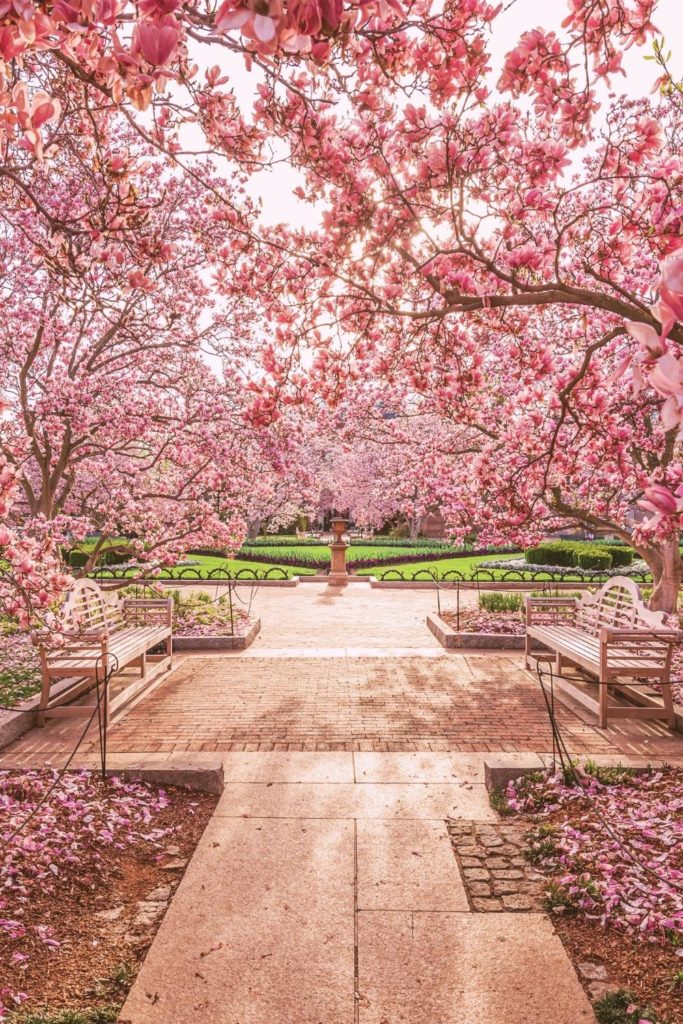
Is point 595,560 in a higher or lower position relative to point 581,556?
lower

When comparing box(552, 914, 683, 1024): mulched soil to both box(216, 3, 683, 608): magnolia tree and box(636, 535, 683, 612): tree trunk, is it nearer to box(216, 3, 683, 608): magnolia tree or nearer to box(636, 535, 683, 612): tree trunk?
box(216, 3, 683, 608): magnolia tree

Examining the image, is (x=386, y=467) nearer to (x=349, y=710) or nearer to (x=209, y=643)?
(x=209, y=643)

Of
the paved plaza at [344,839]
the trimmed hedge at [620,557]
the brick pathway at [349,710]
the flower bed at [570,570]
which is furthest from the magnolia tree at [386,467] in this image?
the trimmed hedge at [620,557]

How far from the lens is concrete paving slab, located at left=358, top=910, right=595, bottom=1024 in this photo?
9.04 feet

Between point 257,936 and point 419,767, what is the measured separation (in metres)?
2.55

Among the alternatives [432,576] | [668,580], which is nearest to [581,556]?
[432,576]

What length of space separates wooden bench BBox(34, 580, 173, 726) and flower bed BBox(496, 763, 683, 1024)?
3618 mm

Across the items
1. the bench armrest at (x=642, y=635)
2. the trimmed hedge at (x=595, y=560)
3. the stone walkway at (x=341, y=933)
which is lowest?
the stone walkway at (x=341, y=933)

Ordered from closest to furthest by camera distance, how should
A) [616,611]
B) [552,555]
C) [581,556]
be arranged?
[616,611], [581,556], [552,555]

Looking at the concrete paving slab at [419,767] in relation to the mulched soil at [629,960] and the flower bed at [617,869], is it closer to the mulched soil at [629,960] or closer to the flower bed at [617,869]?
the flower bed at [617,869]

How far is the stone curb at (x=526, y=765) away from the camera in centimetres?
501

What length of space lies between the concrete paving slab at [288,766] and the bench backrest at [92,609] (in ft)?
7.58

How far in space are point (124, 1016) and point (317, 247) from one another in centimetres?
587

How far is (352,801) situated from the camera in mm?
4895
